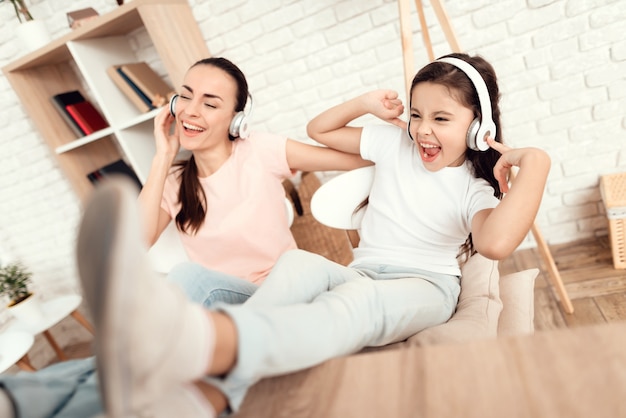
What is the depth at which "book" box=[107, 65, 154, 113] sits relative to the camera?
6.79 feet

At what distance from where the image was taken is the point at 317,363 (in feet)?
2.15

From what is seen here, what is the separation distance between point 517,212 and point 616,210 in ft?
3.72

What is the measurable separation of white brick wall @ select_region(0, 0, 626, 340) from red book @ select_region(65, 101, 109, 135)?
419 mm

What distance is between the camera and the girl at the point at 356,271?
486 millimetres

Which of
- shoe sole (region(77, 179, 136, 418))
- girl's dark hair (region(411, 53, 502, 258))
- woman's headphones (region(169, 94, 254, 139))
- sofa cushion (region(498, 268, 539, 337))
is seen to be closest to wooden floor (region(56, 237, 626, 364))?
sofa cushion (region(498, 268, 539, 337))

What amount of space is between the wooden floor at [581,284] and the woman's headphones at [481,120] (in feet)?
3.24

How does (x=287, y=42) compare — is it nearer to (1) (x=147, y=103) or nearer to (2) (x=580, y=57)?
(1) (x=147, y=103)

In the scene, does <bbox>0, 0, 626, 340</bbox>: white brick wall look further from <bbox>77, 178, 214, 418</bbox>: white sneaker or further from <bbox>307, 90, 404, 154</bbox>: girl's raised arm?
<bbox>77, 178, 214, 418</bbox>: white sneaker

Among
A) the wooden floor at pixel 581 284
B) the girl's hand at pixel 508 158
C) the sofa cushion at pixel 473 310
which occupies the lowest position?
the wooden floor at pixel 581 284

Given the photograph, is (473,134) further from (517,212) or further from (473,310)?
(473,310)

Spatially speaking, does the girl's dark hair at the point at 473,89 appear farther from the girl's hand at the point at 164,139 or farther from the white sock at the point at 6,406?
the white sock at the point at 6,406

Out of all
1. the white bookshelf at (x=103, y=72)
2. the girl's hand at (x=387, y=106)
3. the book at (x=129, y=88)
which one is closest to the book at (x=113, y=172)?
the white bookshelf at (x=103, y=72)

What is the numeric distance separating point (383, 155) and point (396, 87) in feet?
2.52

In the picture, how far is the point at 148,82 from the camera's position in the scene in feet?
7.00
